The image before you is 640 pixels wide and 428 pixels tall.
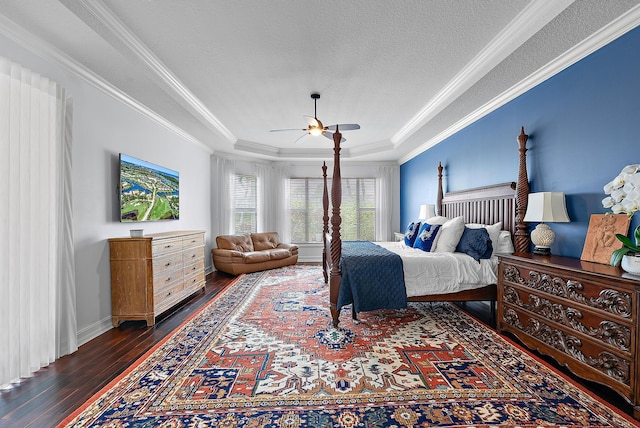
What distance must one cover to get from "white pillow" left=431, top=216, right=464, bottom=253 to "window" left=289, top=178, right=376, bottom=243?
385 cm

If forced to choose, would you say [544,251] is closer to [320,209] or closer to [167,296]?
[167,296]

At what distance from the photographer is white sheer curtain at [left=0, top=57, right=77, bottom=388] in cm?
208

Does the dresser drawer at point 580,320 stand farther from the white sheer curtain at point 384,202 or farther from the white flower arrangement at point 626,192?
the white sheer curtain at point 384,202

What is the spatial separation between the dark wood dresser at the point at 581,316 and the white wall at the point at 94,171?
13.3 feet

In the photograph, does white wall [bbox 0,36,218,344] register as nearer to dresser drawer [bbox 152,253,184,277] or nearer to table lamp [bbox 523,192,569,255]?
dresser drawer [bbox 152,253,184,277]

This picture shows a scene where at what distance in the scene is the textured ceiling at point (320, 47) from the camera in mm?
2154

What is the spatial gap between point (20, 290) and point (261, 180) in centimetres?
531

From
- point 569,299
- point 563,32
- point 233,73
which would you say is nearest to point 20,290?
point 233,73

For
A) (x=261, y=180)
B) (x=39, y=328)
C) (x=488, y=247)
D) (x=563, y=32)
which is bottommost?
(x=39, y=328)

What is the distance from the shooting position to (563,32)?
2270 millimetres

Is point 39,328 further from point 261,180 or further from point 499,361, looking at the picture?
point 261,180

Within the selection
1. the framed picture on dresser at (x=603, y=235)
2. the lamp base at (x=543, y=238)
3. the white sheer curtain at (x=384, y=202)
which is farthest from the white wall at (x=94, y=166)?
the white sheer curtain at (x=384, y=202)

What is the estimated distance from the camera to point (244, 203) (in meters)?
7.08

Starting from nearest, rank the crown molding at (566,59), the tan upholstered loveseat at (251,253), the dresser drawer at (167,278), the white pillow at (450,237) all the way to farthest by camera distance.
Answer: the crown molding at (566,59) → the dresser drawer at (167,278) → the white pillow at (450,237) → the tan upholstered loveseat at (251,253)
